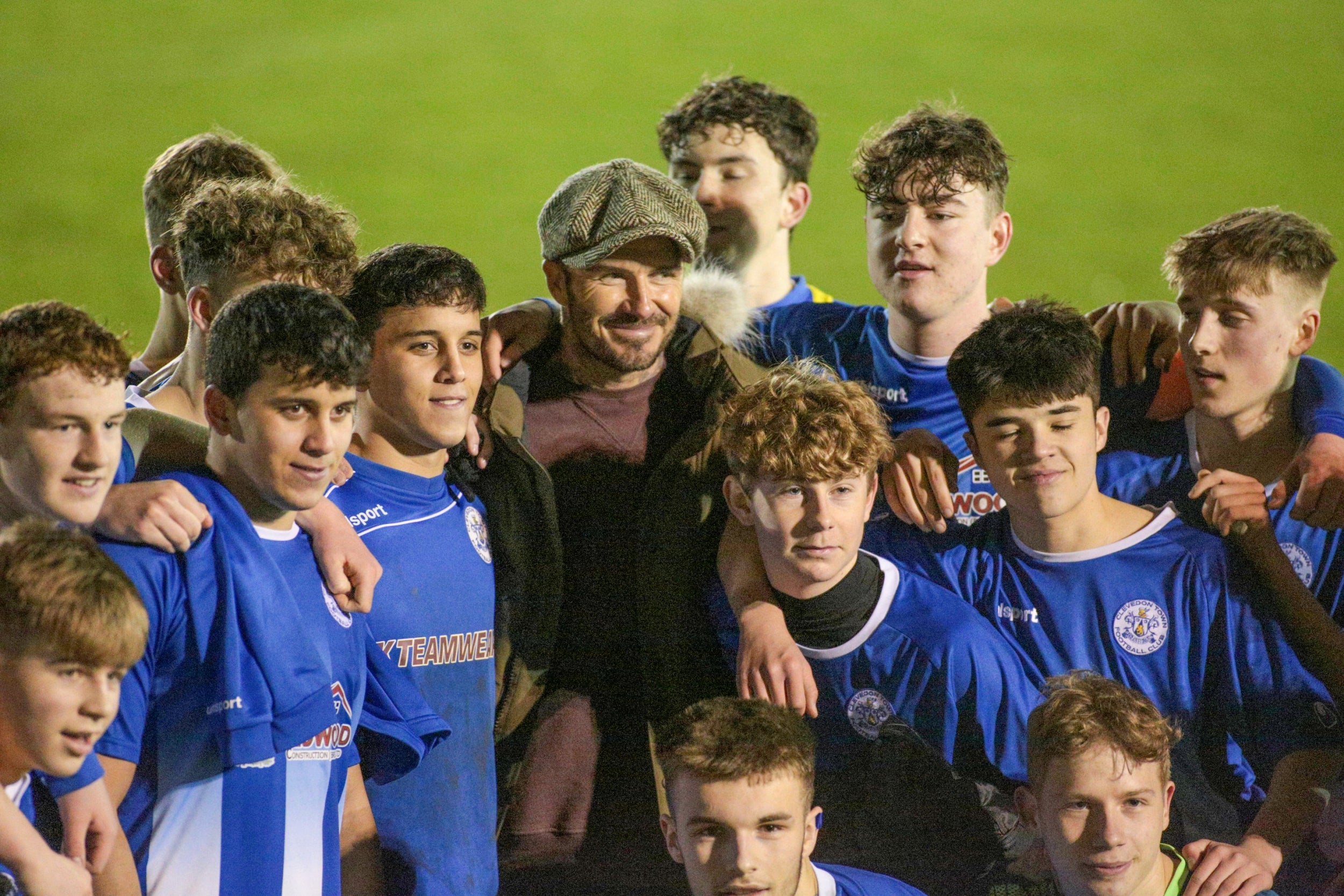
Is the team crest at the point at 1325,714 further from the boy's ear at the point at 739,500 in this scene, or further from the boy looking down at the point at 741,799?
the boy's ear at the point at 739,500

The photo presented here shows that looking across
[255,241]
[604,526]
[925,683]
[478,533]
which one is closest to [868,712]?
[925,683]

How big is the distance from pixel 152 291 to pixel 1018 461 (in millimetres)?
7334

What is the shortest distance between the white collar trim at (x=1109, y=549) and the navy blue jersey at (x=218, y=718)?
1.70 meters

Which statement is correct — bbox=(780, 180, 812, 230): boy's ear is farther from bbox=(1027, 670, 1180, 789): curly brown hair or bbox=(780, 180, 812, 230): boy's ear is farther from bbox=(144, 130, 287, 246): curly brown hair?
bbox=(1027, 670, 1180, 789): curly brown hair

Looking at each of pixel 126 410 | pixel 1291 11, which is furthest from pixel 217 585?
pixel 1291 11

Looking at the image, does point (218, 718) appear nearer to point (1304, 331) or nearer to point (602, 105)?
point (1304, 331)

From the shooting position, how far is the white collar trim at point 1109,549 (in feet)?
10.3

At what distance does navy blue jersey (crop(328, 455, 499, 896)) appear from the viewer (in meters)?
2.96

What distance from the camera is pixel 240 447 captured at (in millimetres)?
2484

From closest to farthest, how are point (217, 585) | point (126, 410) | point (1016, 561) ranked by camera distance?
point (217, 585) → point (126, 410) → point (1016, 561)

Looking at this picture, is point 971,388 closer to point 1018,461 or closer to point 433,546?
point 1018,461

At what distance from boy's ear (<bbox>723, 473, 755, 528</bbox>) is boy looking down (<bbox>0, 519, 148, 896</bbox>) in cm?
132

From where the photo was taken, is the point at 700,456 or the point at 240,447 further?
the point at 700,456

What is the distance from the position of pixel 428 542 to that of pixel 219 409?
67 cm
